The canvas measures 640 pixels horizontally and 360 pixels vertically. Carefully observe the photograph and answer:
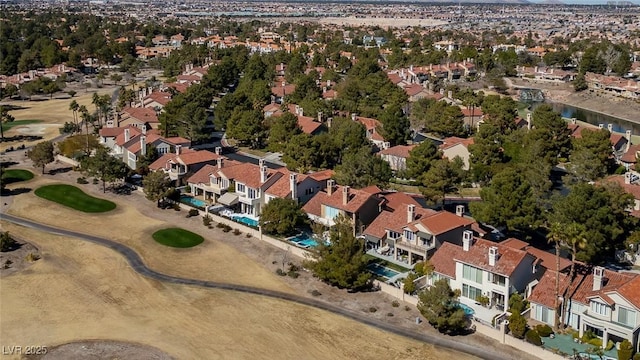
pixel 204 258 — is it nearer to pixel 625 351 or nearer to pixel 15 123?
pixel 625 351

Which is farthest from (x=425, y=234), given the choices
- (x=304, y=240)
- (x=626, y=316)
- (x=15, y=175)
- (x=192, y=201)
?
(x=15, y=175)

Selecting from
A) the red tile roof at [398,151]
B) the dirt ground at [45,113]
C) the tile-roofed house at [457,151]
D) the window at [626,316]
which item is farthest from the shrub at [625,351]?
the dirt ground at [45,113]

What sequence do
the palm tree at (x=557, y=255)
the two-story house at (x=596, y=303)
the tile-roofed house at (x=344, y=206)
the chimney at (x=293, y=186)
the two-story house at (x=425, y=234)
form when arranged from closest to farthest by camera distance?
the two-story house at (x=596, y=303) → the palm tree at (x=557, y=255) → the two-story house at (x=425, y=234) → the tile-roofed house at (x=344, y=206) → the chimney at (x=293, y=186)

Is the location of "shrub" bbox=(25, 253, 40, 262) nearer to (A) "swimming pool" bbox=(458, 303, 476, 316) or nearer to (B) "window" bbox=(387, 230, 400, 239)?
(B) "window" bbox=(387, 230, 400, 239)

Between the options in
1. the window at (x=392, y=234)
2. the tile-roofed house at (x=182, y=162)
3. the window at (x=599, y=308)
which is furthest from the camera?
the tile-roofed house at (x=182, y=162)

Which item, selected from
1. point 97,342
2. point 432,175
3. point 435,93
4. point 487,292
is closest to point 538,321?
point 487,292

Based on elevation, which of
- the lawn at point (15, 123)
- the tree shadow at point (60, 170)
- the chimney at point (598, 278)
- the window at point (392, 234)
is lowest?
the tree shadow at point (60, 170)

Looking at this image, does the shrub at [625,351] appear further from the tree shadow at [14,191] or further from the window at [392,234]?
the tree shadow at [14,191]
